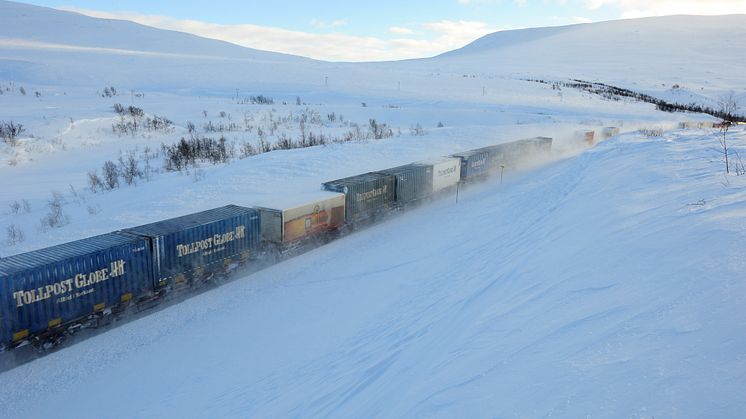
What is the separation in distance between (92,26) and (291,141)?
11668cm

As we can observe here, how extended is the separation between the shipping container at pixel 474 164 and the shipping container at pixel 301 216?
40.0ft

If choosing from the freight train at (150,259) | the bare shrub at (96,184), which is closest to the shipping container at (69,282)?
the freight train at (150,259)

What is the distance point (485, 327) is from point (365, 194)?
15792 millimetres

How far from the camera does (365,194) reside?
2377 centimetres

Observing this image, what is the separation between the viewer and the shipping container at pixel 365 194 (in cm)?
2273

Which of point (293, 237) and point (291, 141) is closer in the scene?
point (293, 237)

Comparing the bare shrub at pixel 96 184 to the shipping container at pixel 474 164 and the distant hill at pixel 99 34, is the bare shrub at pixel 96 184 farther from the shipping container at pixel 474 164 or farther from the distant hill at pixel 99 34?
the distant hill at pixel 99 34

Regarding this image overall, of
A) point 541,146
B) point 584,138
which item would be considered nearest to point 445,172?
point 541,146

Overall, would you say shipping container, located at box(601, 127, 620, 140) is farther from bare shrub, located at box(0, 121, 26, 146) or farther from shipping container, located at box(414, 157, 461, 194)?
bare shrub, located at box(0, 121, 26, 146)

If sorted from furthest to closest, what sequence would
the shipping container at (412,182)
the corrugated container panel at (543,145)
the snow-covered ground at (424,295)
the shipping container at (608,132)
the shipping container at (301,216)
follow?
the shipping container at (608,132) → the corrugated container panel at (543,145) → the shipping container at (412,182) → the shipping container at (301,216) → the snow-covered ground at (424,295)

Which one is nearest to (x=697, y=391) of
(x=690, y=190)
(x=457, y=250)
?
(x=690, y=190)

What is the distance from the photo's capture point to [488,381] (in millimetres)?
6484

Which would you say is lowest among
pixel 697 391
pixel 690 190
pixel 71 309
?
pixel 71 309

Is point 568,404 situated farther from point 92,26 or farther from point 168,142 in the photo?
point 92,26
